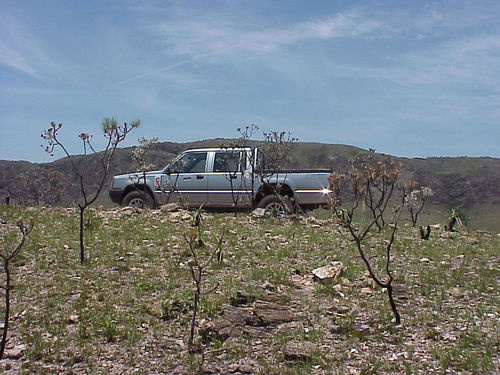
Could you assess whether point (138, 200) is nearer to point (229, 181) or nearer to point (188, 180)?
point (188, 180)

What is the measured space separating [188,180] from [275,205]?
245cm

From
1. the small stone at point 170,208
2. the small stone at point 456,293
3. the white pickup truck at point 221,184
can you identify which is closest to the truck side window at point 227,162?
the white pickup truck at point 221,184

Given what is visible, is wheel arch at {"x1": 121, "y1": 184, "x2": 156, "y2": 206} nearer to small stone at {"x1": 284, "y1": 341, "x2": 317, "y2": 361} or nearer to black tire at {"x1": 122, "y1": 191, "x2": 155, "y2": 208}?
black tire at {"x1": 122, "y1": 191, "x2": 155, "y2": 208}

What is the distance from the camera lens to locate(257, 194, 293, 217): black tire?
40.4ft

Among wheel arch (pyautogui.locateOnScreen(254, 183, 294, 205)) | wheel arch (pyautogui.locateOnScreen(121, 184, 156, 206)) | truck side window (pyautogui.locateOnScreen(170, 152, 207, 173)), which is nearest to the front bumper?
wheel arch (pyautogui.locateOnScreen(121, 184, 156, 206))

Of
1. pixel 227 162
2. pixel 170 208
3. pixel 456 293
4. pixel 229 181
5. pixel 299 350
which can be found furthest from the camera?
pixel 229 181

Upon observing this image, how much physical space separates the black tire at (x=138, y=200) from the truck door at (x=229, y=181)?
60.0 inches

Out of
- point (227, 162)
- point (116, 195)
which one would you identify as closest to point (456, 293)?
point (227, 162)

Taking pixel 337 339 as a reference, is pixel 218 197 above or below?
above

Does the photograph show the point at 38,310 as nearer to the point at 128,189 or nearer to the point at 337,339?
the point at 337,339

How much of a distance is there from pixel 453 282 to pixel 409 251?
73.3 inches

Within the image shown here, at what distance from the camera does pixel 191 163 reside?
1405 centimetres

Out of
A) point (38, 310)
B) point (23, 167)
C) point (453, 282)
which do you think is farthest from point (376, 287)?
point (23, 167)

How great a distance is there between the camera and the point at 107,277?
21.0 feet
